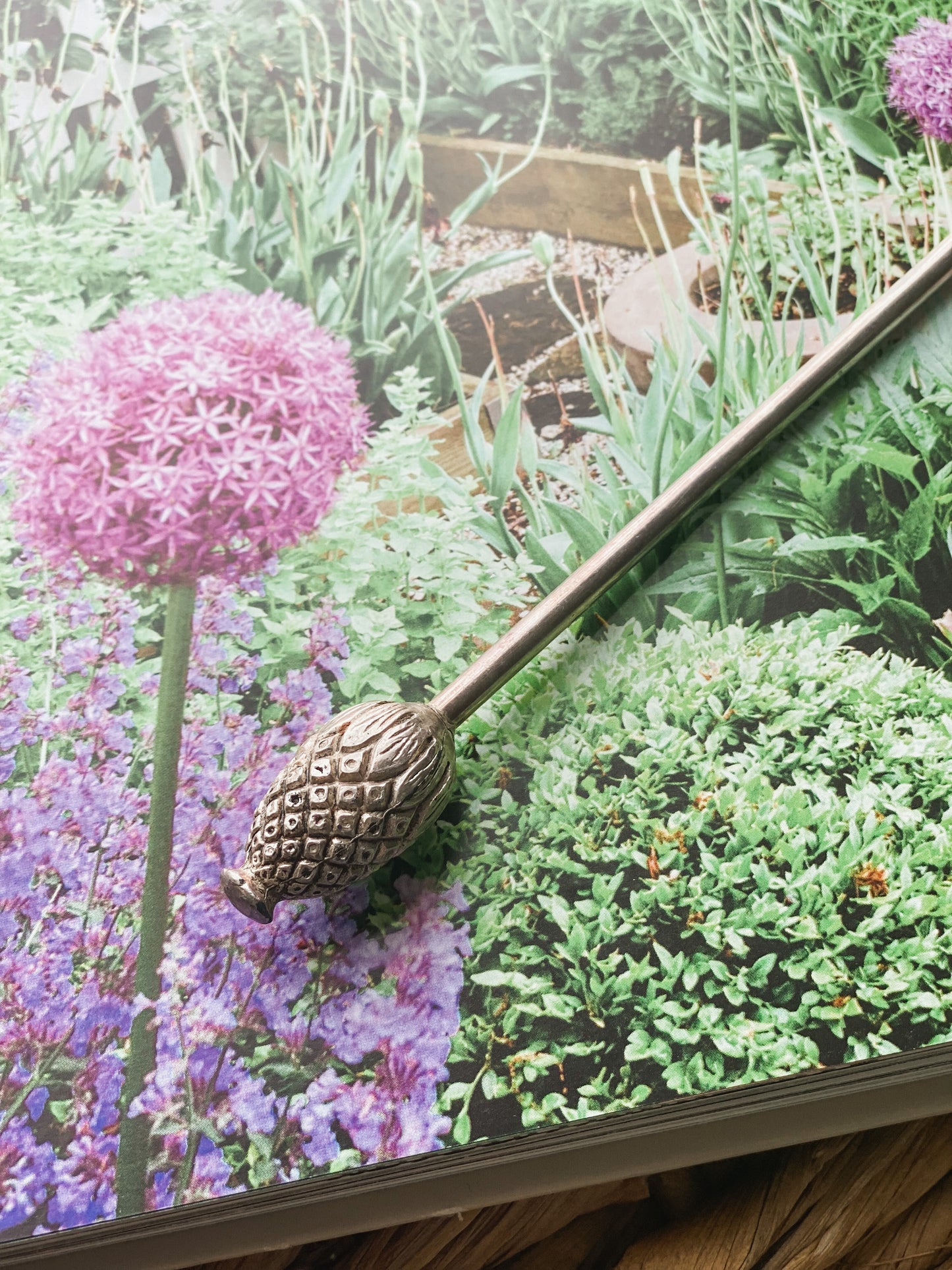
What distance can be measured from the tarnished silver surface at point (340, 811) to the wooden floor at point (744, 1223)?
245 mm

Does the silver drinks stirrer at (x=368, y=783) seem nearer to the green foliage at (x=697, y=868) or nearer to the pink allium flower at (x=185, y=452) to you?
the green foliage at (x=697, y=868)

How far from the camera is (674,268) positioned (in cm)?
89

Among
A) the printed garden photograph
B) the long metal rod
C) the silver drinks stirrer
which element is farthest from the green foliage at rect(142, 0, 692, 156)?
the silver drinks stirrer

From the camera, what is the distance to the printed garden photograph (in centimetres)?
63

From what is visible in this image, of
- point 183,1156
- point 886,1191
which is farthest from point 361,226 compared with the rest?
point 886,1191

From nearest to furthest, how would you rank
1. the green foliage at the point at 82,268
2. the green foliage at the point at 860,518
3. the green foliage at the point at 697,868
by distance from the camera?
the green foliage at the point at 697,868, the green foliage at the point at 860,518, the green foliage at the point at 82,268

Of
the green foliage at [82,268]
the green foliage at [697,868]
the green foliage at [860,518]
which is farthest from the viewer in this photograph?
the green foliage at [82,268]

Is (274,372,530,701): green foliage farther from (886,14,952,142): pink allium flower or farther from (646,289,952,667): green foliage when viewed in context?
(886,14,952,142): pink allium flower

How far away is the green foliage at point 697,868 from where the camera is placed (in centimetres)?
61

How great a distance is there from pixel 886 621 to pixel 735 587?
11cm

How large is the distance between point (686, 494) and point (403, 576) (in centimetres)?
22

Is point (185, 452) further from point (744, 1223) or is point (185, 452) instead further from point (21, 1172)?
point (744, 1223)

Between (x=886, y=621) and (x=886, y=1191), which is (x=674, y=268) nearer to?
(x=886, y=621)

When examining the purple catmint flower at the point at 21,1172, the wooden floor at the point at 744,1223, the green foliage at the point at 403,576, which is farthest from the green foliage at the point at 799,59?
the purple catmint flower at the point at 21,1172
